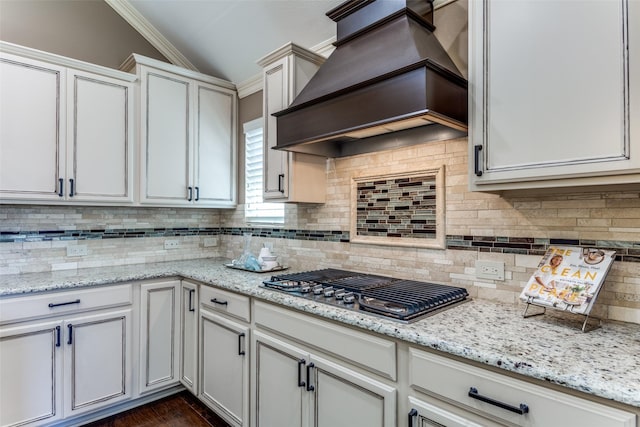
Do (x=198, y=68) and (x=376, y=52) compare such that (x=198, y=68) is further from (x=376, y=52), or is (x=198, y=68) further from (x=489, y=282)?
(x=489, y=282)

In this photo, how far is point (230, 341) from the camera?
7.02 feet

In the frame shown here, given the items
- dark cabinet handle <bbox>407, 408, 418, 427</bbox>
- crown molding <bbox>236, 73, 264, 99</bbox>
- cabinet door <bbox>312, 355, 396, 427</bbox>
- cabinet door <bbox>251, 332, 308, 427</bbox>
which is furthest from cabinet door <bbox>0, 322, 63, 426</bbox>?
crown molding <bbox>236, 73, 264, 99</bbox>

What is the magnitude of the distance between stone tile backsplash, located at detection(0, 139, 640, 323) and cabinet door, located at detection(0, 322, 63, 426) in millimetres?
640

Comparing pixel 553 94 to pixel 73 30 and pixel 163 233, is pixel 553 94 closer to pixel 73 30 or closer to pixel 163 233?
pixel 163 233

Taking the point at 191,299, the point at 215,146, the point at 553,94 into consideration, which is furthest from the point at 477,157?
the point at 215,146

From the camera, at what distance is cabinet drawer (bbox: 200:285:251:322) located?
202cm

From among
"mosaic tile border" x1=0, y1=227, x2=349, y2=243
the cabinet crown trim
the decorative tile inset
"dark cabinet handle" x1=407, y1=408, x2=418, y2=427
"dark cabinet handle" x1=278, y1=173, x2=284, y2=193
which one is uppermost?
the cabinet crown trim

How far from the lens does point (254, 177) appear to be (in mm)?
3184

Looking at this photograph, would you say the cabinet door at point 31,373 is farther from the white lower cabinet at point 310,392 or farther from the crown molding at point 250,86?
the crown molding at point 250,86

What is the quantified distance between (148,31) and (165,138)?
3.35 ft

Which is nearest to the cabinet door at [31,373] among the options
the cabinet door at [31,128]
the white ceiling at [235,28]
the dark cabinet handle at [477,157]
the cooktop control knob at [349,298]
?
the cabinet door at [31,128]

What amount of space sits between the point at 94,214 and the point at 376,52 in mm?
2410

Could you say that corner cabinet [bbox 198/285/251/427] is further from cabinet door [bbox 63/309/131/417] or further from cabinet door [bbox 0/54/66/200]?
cabinet door [bbox 0/54/66/200]

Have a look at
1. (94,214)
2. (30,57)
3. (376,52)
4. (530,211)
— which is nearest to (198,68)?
(30,57)
